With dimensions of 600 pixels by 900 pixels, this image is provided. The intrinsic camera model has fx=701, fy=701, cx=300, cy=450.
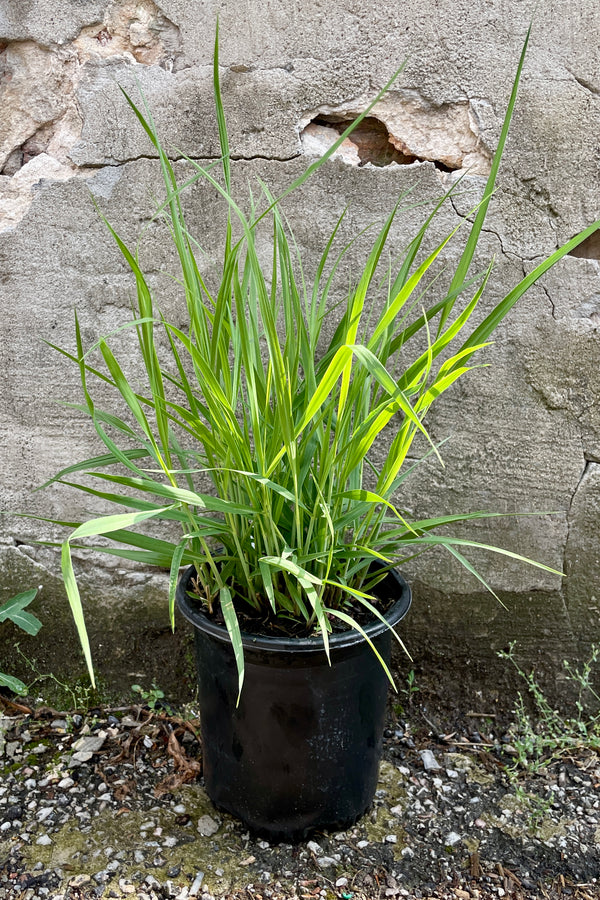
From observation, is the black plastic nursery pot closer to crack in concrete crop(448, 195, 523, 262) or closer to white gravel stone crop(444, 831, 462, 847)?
white gravel stone crop(444, 831, 462, 847)

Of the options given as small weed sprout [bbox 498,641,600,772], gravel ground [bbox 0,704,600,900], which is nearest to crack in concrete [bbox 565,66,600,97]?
small weed sprout [bbox 498,641,600,772]

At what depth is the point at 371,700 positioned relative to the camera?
145cm

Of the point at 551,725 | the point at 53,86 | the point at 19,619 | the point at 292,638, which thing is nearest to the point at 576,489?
the point at 551,725

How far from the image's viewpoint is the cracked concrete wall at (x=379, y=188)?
158cm

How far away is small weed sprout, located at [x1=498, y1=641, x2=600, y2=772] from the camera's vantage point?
1.70 m

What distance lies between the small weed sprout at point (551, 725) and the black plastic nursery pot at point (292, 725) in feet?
1.47

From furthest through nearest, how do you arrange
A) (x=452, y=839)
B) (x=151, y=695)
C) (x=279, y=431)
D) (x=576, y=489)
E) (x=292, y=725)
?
(x=151, y=695) → (x=576, y=489) → (x=452, y=839) → (x=292, y=725) → (x=279, y=431)

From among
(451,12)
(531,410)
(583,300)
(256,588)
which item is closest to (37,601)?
(256,588)

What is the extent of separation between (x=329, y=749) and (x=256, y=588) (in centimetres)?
35

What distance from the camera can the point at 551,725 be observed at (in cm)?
182

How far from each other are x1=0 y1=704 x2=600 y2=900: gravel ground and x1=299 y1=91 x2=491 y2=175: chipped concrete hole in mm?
1405

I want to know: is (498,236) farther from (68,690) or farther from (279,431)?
(68,690)

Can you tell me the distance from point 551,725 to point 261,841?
0.82 m

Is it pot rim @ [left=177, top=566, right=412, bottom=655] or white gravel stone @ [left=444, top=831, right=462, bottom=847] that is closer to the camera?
pot rim @ [left=177, top=566, right=412, bottom=655]
